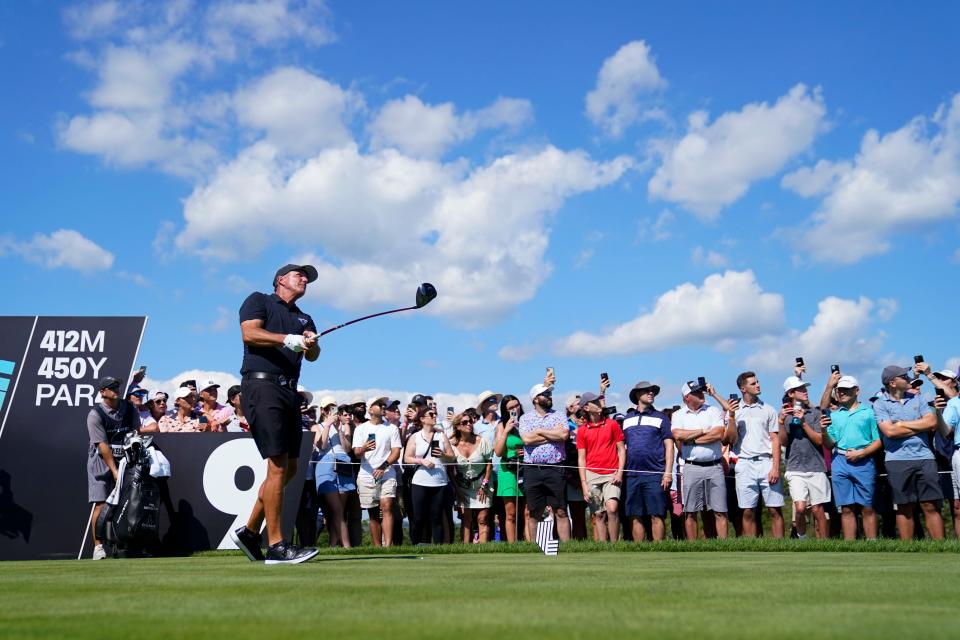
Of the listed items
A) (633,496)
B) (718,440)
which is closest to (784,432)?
(718,440)

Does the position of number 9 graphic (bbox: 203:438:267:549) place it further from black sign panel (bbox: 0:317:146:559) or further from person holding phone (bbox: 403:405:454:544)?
person holding phone (bbox: 403:405:454:544)

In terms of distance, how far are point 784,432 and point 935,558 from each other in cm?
538

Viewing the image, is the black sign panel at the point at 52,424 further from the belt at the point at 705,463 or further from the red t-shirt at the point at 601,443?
the belt at the point at 705,463

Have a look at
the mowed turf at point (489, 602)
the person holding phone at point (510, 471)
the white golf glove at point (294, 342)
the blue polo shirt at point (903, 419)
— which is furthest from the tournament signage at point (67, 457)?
the blue polo shirt at point (903, 419)

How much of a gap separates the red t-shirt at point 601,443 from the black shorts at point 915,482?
3.55 m

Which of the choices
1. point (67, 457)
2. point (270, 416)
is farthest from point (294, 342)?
point (67, 457)

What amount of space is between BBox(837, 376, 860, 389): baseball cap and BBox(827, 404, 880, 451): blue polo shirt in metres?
0.29

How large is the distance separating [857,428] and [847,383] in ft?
2.02

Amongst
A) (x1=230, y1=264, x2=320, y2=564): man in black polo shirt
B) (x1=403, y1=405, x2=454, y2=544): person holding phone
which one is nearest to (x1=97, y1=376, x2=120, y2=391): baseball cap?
(x1=403, y1=405, x2=454, y2=544): person holding phone

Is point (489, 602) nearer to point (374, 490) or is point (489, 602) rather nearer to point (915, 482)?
point (915, 482)

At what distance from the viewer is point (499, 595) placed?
492cm

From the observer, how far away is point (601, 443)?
14.0 metres

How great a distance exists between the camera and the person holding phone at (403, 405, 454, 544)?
1460cm

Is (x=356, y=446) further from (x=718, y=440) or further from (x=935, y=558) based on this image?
(x=935, y=558)
